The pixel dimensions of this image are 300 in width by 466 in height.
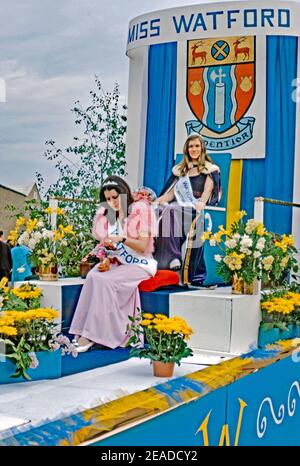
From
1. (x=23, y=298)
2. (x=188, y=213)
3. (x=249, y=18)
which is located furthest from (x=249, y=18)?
(x=23, y=298)

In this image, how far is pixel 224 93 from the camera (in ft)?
21.3

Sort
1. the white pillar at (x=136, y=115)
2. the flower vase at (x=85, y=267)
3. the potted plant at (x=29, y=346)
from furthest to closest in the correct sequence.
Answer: the white pillar at (x=136, y=115)
the flower vase at (x=85, y=267)
the potted plant at (x=29, y=346)

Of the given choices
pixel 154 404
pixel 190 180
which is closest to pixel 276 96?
pixel 190 180

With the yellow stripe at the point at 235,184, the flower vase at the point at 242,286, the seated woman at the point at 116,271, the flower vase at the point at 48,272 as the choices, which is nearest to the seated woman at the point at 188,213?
the seated woman at the point at 116,271

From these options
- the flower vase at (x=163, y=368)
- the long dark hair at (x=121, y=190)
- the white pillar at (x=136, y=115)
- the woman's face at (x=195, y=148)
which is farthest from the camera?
the white pillar at (x=136, y=115)

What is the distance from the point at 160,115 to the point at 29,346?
4.34 meters

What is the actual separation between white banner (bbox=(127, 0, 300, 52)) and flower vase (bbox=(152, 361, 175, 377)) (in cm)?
421

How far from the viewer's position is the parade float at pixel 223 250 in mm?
2240

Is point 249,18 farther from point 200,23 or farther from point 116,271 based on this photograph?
point 116,271

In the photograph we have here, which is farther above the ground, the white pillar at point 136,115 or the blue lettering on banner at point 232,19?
the blue lettering on banner at point 232,19

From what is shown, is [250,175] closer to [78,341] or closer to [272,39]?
[272,39]

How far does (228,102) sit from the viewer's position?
6.50 metres

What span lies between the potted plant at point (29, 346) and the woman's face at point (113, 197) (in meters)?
1.36

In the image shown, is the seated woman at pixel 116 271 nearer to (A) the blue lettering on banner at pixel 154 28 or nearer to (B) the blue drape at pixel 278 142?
(B) the blue drape at pixel 278 142
